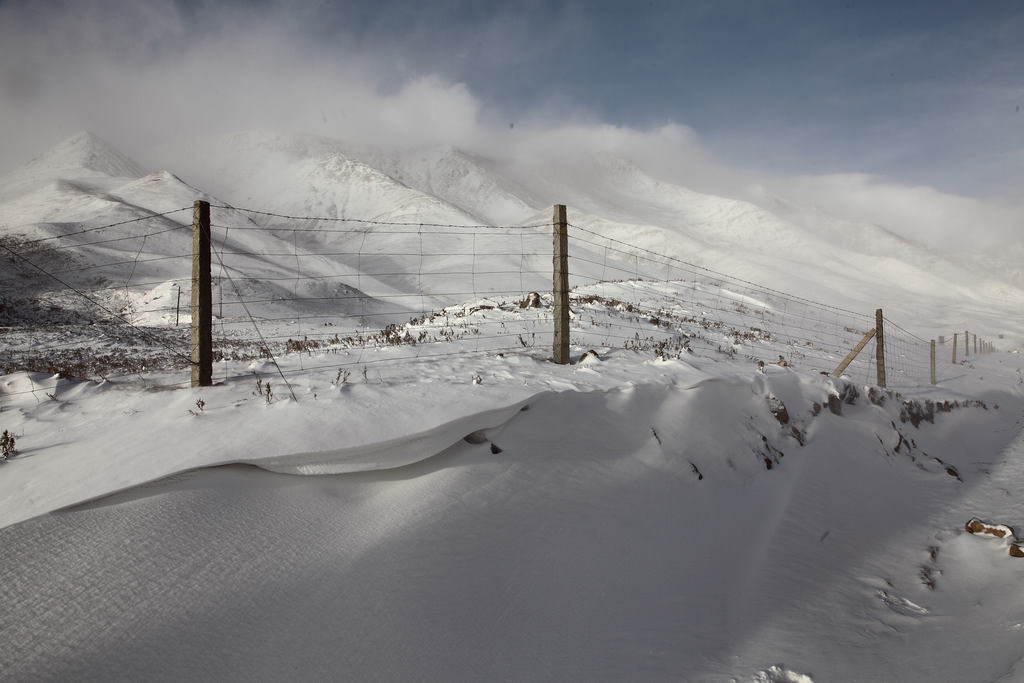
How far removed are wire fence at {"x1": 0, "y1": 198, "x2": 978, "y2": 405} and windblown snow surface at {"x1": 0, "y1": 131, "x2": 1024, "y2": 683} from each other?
2094mm

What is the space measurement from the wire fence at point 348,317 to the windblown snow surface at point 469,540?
2094 mm

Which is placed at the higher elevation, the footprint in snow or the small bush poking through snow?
the small bush poking through snow

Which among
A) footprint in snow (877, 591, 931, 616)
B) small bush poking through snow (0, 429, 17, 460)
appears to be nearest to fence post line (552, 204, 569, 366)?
footprint in snow (877, 591, 931, 616)

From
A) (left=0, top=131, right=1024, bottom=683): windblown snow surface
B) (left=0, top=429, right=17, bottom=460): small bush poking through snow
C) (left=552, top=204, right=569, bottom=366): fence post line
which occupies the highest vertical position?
(left=552, top=204, right=569, bottom=366): fence post line

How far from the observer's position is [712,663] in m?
3.63

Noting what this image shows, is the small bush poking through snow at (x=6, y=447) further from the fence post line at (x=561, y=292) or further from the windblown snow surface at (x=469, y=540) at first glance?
the fence post line at (x=561, y=292)

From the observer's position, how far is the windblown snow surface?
10.2ft

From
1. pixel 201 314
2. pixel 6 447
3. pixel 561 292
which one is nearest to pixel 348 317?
pixel 561 292

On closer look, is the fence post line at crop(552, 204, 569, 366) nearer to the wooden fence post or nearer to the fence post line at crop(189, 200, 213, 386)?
the fence post line at crop(189, 200, 213, 386)

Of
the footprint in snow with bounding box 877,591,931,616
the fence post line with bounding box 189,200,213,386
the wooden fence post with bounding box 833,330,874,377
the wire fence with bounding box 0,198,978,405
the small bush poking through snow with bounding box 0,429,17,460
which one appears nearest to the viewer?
the footprint in snow with bounding box 877,591,931,616

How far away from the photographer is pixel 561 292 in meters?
8.30

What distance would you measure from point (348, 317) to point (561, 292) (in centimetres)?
3318

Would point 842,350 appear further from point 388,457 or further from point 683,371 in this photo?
point 388,457

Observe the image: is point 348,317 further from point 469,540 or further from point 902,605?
point 902,605
